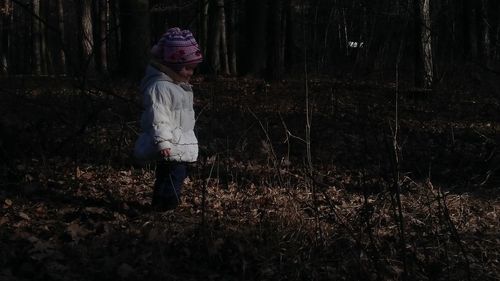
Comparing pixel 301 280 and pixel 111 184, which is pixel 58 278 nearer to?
pixel 301 280

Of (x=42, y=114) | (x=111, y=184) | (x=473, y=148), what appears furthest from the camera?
(x=473, y=148)

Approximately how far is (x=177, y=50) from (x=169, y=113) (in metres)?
0.50

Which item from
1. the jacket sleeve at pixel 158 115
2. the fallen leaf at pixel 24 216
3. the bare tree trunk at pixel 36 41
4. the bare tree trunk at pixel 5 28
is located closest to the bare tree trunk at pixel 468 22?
the bare tree trunk at pixel 5 28

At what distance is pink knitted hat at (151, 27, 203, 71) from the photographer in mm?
5102

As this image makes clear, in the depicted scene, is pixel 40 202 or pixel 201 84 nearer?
pixel 40 202

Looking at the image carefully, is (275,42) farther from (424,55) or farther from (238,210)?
(238,210)

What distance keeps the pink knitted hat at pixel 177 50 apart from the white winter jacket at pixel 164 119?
0.12 meters

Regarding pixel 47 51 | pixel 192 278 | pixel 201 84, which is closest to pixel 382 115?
pixel 201 84

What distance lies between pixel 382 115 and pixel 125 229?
23.9 feet

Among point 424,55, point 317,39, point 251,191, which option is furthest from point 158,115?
point 424,55

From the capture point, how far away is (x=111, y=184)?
6336 mm

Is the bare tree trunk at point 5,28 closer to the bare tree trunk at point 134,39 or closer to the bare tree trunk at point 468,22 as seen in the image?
the bare tree trunk at point 134,39

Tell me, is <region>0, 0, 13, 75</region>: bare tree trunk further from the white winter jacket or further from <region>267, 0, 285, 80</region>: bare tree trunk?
the white winter jacket

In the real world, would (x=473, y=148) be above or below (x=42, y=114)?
below
